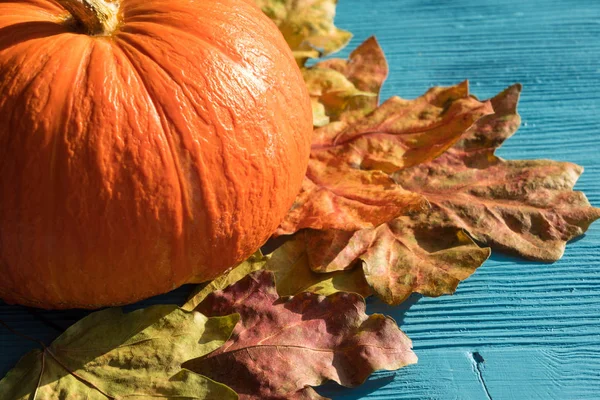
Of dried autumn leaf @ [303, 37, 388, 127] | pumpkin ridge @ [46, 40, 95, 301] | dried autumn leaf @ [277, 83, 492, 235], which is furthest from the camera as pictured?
dried autumn leaf @ [303, 37, 388, 127]

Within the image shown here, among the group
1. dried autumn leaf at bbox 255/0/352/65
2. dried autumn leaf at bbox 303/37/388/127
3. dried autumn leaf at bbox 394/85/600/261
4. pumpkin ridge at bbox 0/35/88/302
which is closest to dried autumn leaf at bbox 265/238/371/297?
dried autumn leaf at bbox 394/85/600/261

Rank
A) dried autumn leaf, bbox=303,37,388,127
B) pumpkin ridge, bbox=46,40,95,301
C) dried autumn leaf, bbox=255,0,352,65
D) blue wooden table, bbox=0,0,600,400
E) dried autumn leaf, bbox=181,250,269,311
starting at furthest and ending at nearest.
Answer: dried autumn leaf, bbox=255,0,352,65 → dried autumn leaf, bbox=303,37,388,127 → dried autumn leaf, bbox=181,250,269,311 → blue wooden table, bbox=0,0,600,400 → pumpkin ridge, bbox=46,40,95,301

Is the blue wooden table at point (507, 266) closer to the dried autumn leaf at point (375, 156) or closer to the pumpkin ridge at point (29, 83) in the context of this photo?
the dried autumn leaf at point (375, 156)

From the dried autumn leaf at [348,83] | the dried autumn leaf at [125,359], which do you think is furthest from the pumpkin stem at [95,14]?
the dried autumn leaf at [348,83]

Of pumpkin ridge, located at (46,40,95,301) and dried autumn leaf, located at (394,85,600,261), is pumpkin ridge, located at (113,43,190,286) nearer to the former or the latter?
pumpkin ridge, located at (46,40,95,301)

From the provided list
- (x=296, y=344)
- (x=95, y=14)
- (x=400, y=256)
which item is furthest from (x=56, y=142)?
(x=400, y=256)

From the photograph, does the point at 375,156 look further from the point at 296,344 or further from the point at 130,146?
the point at 130,146
